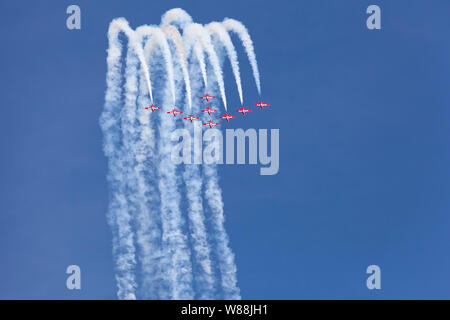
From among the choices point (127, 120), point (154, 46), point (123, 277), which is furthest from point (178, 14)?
point (123, 277)

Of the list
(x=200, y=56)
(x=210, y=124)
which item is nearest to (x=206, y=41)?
(x=200, y=56)

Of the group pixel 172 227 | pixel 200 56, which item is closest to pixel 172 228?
pixel 172 227

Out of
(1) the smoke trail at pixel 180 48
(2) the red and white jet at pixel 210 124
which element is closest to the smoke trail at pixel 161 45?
(1) the smoke trail at pixel 180 48

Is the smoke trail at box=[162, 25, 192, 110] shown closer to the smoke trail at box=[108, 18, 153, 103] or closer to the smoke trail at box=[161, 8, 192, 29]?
the smoke trail at box=[161, 8, 192, 29]

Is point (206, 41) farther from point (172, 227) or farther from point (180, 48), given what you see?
point (172, 227)

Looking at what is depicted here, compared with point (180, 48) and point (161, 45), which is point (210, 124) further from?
point (161, 45)

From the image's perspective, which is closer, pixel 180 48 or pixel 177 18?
pixel 180 48

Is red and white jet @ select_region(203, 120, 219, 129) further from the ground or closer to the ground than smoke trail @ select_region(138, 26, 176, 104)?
closer to the ground

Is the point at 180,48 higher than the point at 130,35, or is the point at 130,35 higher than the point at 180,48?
the point at 130,35

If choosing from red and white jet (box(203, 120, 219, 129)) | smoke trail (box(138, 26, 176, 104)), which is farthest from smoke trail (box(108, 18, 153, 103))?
red and white jet (box(203, 120, 219, 129))

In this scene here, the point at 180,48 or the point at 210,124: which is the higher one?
the point at 180,48
